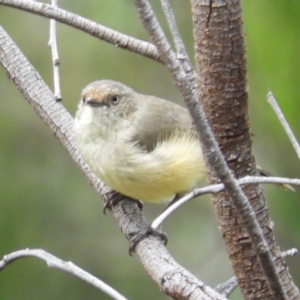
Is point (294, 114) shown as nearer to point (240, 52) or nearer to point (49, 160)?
point (240, 52)

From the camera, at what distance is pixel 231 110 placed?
1.73m

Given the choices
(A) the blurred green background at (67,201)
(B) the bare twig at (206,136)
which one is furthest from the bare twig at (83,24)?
(A) the blurred green background at (67,201)

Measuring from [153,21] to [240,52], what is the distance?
0.72 m

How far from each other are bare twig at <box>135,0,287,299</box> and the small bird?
59.7 inches

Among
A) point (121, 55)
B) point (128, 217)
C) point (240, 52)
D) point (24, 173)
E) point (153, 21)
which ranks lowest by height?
point (153, 21)

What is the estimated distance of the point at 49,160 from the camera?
4906mm

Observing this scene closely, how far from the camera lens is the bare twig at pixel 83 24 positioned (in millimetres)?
1938

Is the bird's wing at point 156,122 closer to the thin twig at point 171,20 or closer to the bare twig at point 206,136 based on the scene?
the thin twig at point 171,20

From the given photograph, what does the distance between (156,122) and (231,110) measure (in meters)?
1.24

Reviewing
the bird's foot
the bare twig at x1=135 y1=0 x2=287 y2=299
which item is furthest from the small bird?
the bare twig at x1=135 y1=0 x2=287 y2=299

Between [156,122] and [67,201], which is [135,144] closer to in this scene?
[156,122]

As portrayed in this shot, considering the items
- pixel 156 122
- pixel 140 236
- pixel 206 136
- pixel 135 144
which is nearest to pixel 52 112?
pixel 135 144

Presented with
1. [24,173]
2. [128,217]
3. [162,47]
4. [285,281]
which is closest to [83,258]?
[24,173]

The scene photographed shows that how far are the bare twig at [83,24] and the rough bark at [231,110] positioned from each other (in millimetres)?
401
